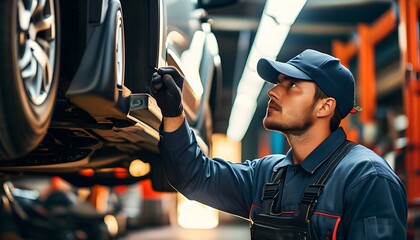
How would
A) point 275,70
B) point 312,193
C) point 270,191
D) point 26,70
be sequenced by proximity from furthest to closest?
point 275,70 → point 270,191 → point 312,193 → point 26,70

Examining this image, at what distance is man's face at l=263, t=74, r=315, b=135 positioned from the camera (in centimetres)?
206

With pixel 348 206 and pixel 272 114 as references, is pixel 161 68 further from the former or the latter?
pixel 348 206

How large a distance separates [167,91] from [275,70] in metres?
0.39

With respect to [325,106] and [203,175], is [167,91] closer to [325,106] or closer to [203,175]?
[203,175]

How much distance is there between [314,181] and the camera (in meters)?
1.97

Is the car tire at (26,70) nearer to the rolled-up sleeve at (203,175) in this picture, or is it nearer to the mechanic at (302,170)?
the mechanic at (302,170)

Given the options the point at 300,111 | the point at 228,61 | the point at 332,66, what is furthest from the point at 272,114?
the point at 228,61

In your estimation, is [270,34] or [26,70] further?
[270,34]

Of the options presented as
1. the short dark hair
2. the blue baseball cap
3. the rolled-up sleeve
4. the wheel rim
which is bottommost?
the rolled-up sleeve

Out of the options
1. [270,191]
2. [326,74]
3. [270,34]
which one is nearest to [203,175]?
[270,191]

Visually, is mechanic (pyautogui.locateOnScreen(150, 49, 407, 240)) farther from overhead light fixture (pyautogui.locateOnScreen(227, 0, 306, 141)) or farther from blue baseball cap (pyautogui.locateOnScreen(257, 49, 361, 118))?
overhead light fixture (pyautogui.locateOnScreen(227, 0, 306, 141))

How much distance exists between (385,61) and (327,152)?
9604 mm

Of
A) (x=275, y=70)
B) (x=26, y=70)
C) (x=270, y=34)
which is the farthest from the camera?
(x=270, y=34)

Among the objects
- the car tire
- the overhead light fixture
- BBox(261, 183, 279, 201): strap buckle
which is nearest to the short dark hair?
BBox(261, 183, 279, 201): strap buckle
